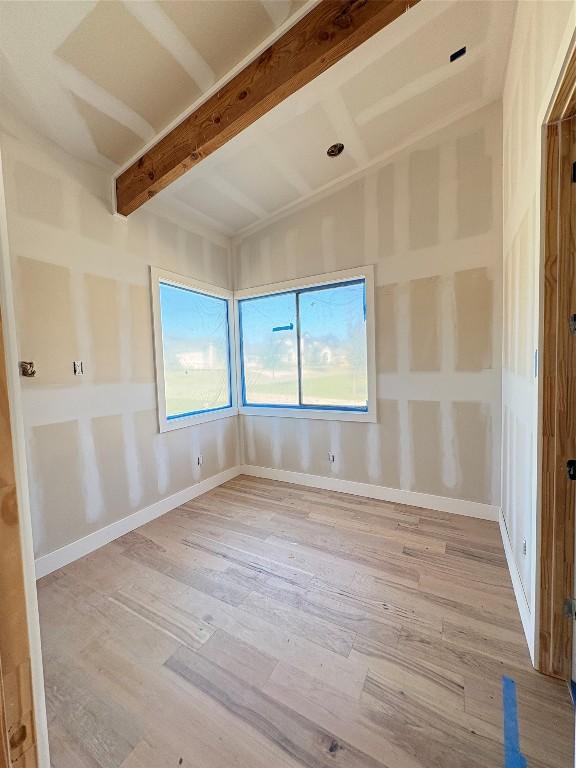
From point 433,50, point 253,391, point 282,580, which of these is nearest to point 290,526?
point 282,580

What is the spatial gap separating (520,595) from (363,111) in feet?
10.6

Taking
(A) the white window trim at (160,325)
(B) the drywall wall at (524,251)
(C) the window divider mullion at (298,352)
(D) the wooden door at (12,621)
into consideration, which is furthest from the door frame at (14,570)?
(C) the window divider mullion at (298,352)

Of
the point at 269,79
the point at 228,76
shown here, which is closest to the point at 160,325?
the point at 228,76

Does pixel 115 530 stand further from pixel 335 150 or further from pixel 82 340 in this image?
pixel 335 150

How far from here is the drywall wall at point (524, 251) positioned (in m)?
1.26

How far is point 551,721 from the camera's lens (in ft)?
3.76

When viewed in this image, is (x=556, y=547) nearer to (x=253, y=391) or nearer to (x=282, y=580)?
(x=282, y=580)

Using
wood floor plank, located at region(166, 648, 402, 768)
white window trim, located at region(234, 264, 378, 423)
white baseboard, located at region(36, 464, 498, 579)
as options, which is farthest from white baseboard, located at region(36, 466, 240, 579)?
wood floor plank, located at region(166, 648, 402, 768)

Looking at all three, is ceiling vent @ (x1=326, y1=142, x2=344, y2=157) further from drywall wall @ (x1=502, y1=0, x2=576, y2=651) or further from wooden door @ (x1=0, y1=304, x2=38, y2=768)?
wooden door @ (x1=0, y1=304, x2=38, y2=768)

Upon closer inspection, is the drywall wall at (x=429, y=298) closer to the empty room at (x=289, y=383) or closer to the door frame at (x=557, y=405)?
the empty room at (x=289, y=383)

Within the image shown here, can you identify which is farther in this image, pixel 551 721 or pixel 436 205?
pixel 436 205

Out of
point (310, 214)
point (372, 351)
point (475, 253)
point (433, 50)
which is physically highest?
point (433, 50)

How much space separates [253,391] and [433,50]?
3134 mm

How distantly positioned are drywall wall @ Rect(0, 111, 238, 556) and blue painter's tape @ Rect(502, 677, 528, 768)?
2.56 metres
